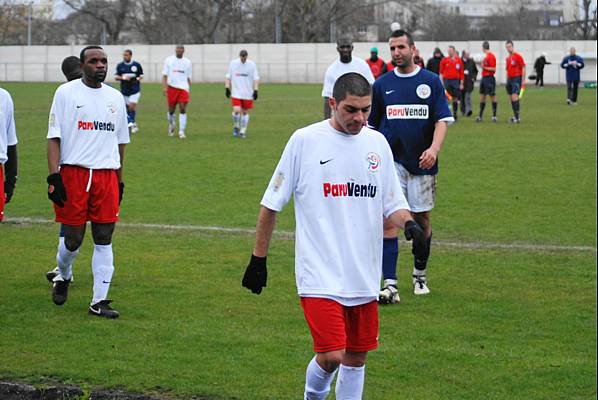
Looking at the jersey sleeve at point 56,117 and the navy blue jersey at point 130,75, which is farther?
the navy blue jersey at point 130,75

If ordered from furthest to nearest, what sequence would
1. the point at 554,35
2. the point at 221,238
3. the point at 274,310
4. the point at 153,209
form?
1. the point at 554,35
2. the point at 153,209
3. the point at 221,238
4. the point at 274,310

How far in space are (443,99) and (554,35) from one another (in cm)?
6770

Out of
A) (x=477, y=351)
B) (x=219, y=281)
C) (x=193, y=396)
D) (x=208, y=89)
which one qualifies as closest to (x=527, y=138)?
(x=219, y=281)

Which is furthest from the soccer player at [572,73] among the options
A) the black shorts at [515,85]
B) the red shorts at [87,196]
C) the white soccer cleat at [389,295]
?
the red shorts at [87,196]

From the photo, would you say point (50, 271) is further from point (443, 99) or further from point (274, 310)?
point (443, 99)

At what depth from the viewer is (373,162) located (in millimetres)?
5598

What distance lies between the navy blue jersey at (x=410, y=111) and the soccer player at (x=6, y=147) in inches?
119

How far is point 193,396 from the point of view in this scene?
6445 millimetres

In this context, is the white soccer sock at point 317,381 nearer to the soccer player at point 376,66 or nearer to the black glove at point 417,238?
the black glove at point 417,238

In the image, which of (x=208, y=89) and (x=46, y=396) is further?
(x=208, y=89)

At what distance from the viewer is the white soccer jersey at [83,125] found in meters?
8.30

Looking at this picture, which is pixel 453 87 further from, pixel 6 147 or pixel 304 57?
pixel 304 57

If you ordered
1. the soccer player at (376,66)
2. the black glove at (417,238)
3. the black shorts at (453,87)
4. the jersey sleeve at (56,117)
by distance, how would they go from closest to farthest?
1. the black glove at (417,238)
2. the jersey sleeve at (56,117)
3. the soccer player at (376,66)
4. the black shorts at (453,87)

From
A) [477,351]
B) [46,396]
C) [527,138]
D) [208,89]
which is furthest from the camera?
[208,89]
